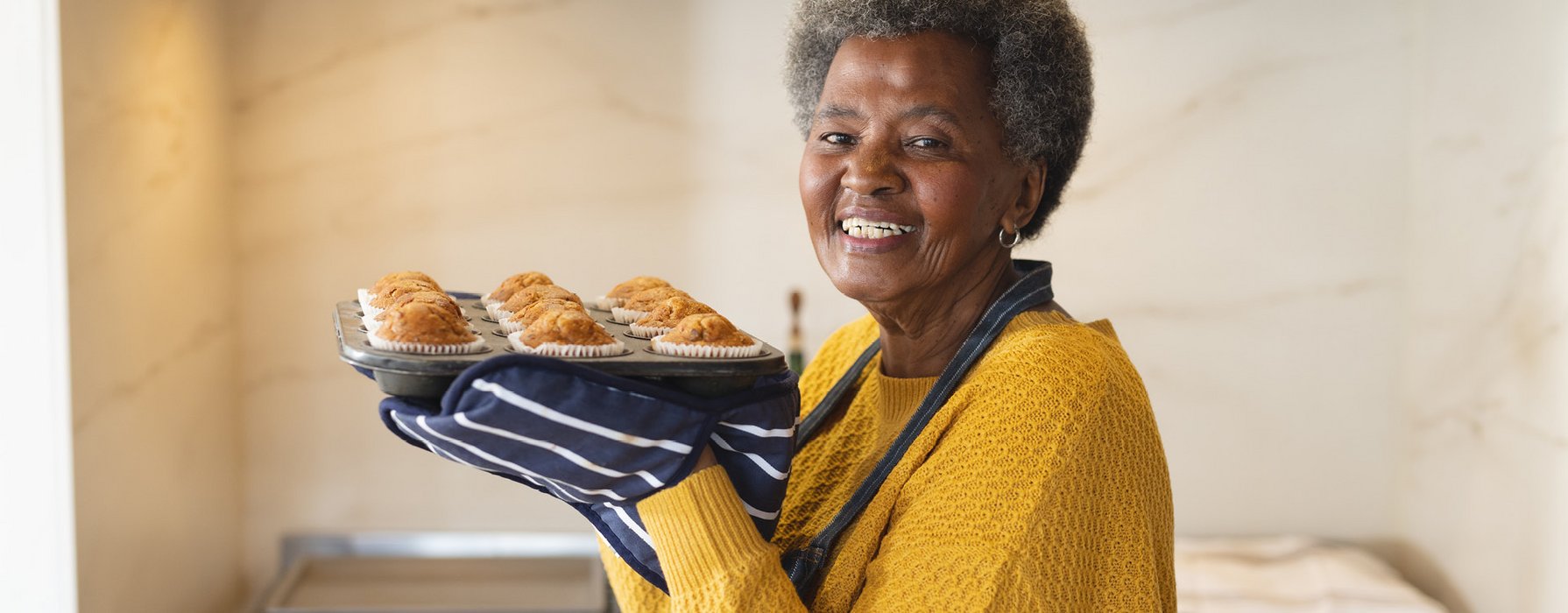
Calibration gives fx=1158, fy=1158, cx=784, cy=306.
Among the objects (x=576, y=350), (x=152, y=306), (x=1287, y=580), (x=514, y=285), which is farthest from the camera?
(x=1287, y=580)

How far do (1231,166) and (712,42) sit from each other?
1031 mm

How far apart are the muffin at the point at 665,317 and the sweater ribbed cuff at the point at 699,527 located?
0.17m

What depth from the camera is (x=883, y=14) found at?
963 millimetres

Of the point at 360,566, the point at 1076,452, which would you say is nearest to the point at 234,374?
the point at 360,566

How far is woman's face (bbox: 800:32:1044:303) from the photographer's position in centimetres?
95

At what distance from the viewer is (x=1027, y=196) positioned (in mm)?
1030

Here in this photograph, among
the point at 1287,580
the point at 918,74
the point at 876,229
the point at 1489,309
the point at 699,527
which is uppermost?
the point at 918,74

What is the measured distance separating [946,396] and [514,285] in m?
0.45

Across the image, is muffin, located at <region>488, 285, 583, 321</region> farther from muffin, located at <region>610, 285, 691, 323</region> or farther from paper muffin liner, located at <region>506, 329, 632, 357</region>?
paper muffin liner, located at <region>506, 329, 632, 357</region>

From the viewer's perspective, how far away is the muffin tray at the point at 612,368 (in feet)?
2.47

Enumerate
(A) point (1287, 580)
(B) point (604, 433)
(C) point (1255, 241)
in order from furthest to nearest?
(C) point (1255, 241), (A) point (1287, 580), (B) point (604, 433)

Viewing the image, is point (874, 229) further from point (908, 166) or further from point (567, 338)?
point (567, 338)

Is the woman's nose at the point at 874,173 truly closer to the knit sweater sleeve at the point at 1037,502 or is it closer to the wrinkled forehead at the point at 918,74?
the wrinkled forehead at the point at 918,74

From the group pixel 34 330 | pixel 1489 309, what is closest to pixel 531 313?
pixel 34 330
